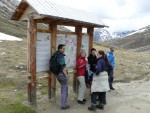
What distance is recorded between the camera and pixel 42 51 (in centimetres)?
1166

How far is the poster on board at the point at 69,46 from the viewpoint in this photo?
1288 cm

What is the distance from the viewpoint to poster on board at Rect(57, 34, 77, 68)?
42.2 ft

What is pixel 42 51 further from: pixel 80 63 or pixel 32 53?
pixel 80 63

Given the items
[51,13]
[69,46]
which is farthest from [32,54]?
[69,46]

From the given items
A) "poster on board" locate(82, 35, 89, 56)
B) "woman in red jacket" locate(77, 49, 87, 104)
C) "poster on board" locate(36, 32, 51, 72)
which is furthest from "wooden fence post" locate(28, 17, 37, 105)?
"poster on board" locate(82, 35, 89, 56)

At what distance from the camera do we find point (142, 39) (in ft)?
543

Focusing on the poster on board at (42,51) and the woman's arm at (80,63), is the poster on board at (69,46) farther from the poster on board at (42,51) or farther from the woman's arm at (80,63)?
the poster on board at (42,51)

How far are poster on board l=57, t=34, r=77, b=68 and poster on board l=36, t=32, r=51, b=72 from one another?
873mm

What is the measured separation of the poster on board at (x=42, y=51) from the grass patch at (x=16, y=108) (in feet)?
4.67

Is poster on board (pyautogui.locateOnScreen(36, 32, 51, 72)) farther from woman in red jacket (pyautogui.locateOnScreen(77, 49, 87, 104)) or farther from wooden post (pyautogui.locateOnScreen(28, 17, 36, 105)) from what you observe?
woman in red jacket (pyautogui.locateOnScreen(77, 49, 87, 104))

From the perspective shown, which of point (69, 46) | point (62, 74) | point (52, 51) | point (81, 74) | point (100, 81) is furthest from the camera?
point (69, 46)

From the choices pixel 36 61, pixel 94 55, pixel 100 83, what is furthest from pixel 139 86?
pixel 36 61

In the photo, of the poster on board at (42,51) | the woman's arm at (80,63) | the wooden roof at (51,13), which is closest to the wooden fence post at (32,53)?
the poster on board at (42,51)

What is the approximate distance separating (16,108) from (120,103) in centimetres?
437
